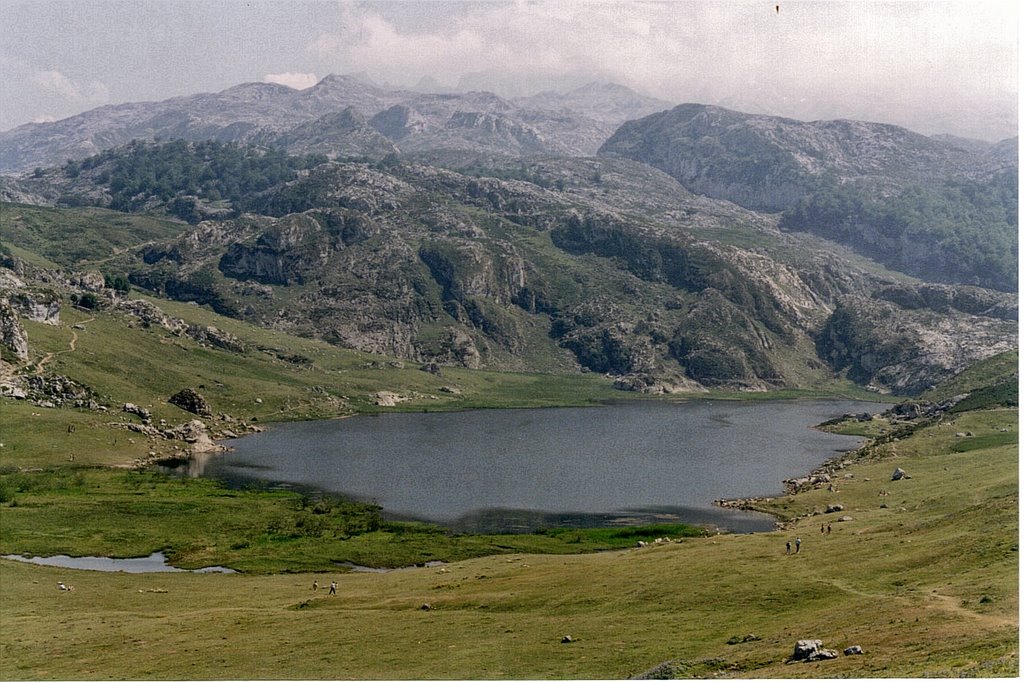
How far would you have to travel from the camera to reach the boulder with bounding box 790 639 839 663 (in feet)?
191

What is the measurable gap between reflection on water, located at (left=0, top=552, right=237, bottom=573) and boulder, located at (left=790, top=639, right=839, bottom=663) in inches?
3565

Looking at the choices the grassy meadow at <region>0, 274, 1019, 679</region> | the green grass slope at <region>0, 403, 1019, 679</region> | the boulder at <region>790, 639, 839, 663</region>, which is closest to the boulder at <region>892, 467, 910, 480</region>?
the grassy meadow at <region>0, 274, 1019, 679</region>

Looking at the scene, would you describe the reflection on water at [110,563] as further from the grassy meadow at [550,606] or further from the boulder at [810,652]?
the boulder at [810,652]

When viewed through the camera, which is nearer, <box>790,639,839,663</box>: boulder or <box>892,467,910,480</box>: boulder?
<box>790,639,839,663</box>: boulder

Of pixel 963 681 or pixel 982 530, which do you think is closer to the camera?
pixel 963 681

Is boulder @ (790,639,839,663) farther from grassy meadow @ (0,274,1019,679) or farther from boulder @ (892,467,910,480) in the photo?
boulder @ (892,467,910,480)

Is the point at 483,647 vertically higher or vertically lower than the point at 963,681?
lower

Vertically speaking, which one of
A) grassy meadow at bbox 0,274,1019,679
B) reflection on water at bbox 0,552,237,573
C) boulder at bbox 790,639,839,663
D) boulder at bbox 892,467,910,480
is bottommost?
reflection on water at bbox 0,552,237,573

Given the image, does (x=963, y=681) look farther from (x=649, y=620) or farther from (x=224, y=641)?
(x=224, y=641)

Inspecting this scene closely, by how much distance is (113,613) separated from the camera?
95625 millimetres

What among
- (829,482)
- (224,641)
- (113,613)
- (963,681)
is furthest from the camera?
(829,482)

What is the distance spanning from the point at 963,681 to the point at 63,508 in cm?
15330

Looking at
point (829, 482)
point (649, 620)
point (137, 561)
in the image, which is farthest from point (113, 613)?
point (829, 482)

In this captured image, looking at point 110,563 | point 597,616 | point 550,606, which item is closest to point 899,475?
point 550,606
